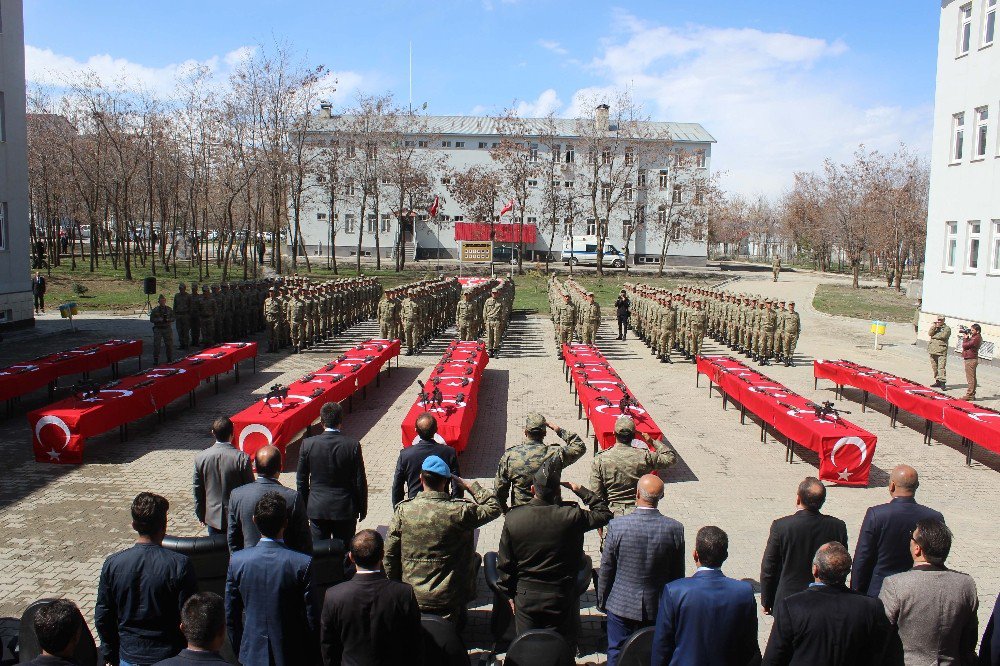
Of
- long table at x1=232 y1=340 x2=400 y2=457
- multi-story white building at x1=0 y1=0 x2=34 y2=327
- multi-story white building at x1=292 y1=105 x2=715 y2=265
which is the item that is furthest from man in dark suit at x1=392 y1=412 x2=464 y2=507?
multi-story white building at x1=292 y1=105 x2=715 y2=265

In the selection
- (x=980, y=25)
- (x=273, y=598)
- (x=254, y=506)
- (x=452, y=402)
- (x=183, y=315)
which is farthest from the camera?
(x=980, y=25)

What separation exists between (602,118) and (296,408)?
4817 cm

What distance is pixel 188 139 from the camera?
40.0m

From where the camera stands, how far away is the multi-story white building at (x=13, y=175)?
2112 centimetres

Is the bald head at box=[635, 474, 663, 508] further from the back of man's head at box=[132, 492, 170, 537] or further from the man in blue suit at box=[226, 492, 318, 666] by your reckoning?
the back of man's head at box=[132, 492, 170, 537]

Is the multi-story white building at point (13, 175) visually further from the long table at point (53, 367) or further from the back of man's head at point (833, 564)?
the back of man's head at point (833, 564)

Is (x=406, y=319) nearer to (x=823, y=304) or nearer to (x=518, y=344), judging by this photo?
(x=518, y=344)

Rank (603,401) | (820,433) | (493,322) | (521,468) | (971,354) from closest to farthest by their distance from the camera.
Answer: (521,468)
(820,433)
(603,401)
(971,354)
(493,322)

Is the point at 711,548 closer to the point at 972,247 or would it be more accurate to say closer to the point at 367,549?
the point at 367,549

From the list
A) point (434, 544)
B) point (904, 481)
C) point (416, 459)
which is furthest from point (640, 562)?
point (416, 459)

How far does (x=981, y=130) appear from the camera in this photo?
63.9 feet

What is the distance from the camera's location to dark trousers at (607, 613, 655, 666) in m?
4.41

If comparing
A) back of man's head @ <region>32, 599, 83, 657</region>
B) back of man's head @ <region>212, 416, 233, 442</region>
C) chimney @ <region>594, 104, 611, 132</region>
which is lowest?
back of man's head @ <region>32, 599, 83, 657</region>

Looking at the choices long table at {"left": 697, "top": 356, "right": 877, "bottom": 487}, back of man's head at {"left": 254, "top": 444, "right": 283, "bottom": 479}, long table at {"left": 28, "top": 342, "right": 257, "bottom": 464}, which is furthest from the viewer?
long table at {"left": 28, "top": 342, "right": 257, "bottom": 464}
